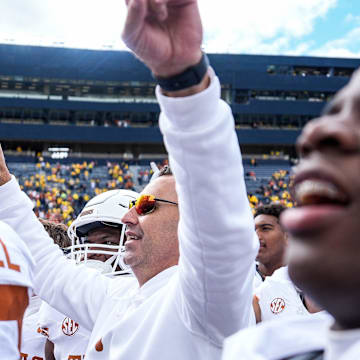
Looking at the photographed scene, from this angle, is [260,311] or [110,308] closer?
[110,308]

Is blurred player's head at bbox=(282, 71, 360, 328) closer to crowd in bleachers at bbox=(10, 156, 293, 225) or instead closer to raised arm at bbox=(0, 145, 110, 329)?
raised arm at bbox=(0, 145, 110, 329)

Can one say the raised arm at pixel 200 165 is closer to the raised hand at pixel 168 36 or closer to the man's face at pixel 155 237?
the raised hand at pixel 168 36

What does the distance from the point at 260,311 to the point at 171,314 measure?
1443mm

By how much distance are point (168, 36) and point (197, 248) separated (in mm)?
537

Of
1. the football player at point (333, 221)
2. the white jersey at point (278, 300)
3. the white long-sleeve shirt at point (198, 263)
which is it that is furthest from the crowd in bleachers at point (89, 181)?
the football player at point (333, 221)

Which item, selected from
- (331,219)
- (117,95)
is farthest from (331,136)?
(117,95)

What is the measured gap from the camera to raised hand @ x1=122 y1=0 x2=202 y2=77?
3.44 ft

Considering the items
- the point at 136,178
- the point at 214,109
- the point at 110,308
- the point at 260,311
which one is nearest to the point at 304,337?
the point at 214,109

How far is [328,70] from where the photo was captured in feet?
134

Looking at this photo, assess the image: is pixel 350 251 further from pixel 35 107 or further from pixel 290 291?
pixel 35 107

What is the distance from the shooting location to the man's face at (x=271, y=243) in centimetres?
399

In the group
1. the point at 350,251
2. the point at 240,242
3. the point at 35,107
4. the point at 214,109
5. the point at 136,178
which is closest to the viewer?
the point at 350,251

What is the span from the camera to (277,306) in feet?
9.26

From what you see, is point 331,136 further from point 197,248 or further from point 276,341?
point 197,248
